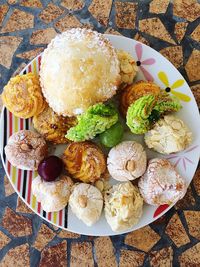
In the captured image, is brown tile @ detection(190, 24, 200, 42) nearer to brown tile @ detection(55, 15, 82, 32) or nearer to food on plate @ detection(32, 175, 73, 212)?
brown tile @ detection(55, 15, 82, 32)

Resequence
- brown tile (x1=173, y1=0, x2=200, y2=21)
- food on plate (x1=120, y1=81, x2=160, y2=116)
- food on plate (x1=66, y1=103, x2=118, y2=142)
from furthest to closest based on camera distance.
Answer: brown tile (x1=173, y1=0, x2=200, y2=21) < food on plate (x1=120, y1=81, x2=160, y2=116) < food on plate (x1=66, y1=103, x2=118, y2=142)

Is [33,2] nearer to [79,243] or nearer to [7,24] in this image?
[7,24]

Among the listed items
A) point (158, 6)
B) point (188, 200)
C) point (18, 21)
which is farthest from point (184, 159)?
point (18, 21)

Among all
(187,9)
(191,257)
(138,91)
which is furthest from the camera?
(187,9)

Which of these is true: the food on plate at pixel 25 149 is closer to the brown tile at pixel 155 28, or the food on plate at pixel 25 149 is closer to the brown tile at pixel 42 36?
the brown tile at pixel 42 36

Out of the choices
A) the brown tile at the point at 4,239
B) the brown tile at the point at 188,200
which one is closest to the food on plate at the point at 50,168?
the brown tile at the point at 4,239

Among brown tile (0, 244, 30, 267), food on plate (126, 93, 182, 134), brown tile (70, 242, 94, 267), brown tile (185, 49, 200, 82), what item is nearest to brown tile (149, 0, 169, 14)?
brown tile (185, 49, 200, 82)

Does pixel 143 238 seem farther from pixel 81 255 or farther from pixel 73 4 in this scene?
pixel 73 4
